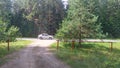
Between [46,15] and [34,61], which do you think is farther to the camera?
[46,15]


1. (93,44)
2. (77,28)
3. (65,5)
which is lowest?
(93,44)

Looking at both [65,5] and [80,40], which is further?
[65,5]

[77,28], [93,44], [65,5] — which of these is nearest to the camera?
[77,28]

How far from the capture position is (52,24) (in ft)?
195

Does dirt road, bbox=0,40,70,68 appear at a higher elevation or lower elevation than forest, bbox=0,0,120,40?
lower

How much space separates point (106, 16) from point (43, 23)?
45.9 ft

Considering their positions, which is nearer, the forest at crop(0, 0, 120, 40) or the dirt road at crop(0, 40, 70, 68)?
the dirt road at crop(0, 40, 70, 68)

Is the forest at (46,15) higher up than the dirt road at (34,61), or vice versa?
the forest at (46,15)

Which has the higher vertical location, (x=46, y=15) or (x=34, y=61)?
(x=46, y=15)

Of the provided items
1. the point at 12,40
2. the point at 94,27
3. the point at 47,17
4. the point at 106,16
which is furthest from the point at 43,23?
the point at 94,27

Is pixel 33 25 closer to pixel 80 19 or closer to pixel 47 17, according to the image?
pixel 47 17

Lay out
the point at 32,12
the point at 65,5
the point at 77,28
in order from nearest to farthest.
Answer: the point at 77,28 < the point at 32,12 < the point at 65,5

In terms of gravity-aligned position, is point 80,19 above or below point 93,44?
above

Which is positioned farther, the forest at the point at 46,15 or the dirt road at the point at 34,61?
the forest at the point at 46,15
